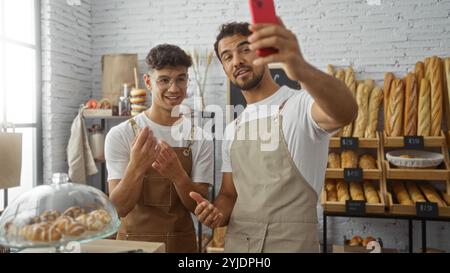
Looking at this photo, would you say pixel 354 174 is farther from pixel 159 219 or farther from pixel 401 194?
pixel 159 219

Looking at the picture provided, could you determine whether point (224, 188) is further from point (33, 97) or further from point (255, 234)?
point (33, 97)

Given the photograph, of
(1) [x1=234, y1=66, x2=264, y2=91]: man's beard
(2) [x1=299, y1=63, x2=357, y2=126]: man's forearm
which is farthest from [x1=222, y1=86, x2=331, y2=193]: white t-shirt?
(2) [x1=299, y1=63, x2=357, y2=126]: man's forearm

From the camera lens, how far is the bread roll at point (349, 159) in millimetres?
3039

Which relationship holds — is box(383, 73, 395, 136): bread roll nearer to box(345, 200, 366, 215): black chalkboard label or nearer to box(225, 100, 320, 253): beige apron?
box(345, 200, 366, 215): black chalkboard label

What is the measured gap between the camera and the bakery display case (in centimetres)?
90

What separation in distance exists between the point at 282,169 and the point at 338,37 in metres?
2.50

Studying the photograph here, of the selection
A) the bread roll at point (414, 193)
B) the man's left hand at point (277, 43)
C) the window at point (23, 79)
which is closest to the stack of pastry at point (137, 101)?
the window at point (23, 79)

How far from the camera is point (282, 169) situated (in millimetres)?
1481

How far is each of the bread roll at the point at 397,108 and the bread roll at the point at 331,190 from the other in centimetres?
67

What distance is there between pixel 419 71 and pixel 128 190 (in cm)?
284

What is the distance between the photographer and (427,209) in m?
2.67

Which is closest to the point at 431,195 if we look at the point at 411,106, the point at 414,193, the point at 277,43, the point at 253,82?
the point at 414,193

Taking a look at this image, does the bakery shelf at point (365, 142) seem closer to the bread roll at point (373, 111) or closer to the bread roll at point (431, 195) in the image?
the bread roll at point (373, 111)
